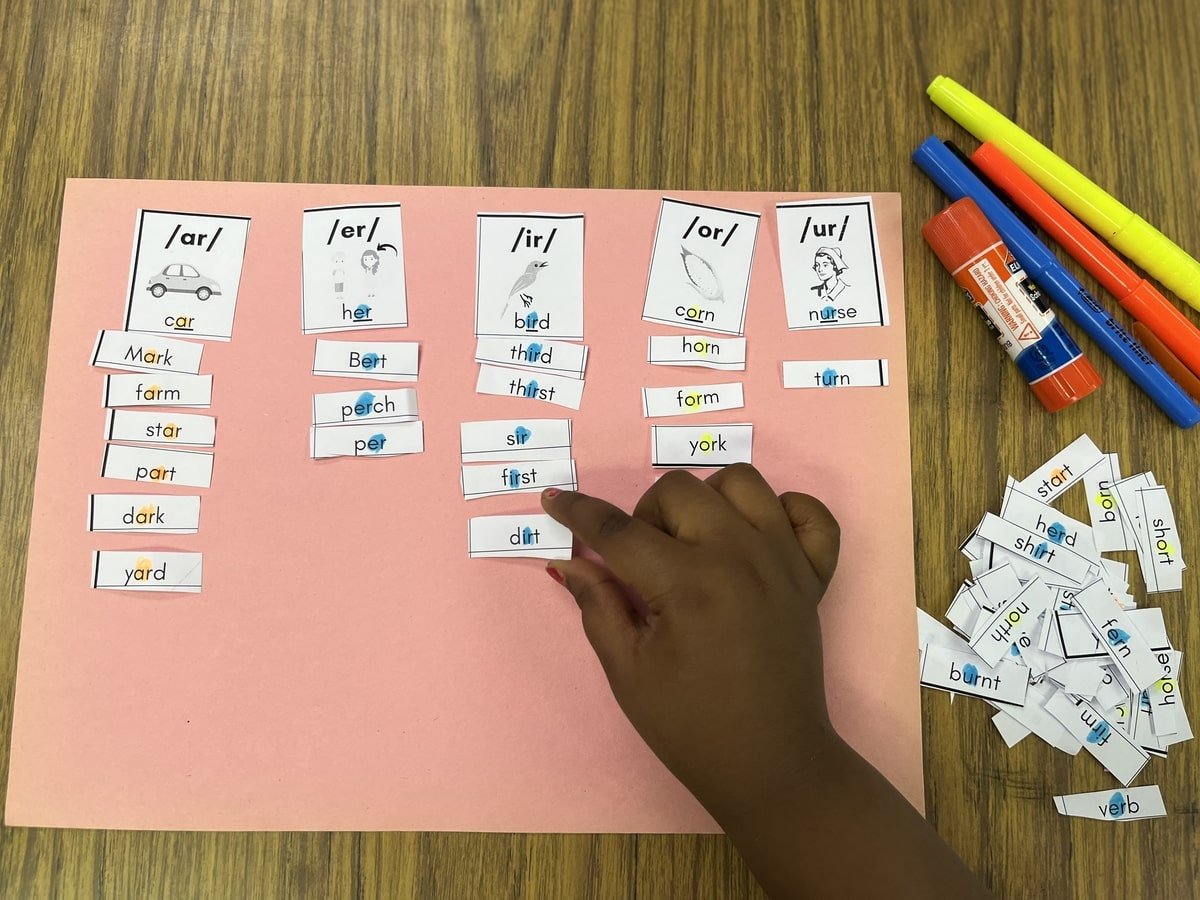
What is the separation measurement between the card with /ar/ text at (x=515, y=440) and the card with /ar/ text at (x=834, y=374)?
0.74ft

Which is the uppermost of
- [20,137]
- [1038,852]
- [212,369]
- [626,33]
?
[626,33]

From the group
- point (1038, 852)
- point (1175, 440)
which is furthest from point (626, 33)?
point (1038, 852)

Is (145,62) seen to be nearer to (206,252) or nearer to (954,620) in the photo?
(206,252)

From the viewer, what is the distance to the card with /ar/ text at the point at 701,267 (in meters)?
0.79

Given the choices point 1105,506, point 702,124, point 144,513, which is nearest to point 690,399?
point 702,124

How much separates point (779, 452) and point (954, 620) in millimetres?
226

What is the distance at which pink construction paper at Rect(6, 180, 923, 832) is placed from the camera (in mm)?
723

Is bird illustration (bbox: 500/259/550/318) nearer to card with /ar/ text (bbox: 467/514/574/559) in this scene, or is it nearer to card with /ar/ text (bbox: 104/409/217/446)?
card with /ar/ text (bbox: 467/514/574/559)

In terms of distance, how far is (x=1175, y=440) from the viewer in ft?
2.57

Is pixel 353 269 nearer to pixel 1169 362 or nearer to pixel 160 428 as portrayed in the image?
pixel 160 428

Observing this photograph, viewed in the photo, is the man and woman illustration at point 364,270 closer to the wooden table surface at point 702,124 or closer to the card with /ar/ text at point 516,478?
the wooden table surface at point 702,124

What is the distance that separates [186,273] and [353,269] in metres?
0.16

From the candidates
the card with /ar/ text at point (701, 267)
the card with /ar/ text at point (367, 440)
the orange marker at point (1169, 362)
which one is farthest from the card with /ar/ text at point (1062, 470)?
the card with /ar/ text at point (367, 440)

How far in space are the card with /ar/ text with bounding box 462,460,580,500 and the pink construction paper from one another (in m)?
0.01
